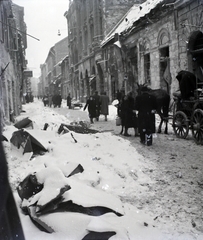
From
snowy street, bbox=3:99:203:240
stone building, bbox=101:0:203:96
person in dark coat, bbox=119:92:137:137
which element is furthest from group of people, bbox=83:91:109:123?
snowy street, bbox=3:99:203:240

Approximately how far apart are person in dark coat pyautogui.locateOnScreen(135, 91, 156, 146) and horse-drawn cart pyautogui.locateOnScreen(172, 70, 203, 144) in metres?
0.87

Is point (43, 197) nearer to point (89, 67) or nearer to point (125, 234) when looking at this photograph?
point (125, 234)

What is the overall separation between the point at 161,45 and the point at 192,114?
8270 millimetres

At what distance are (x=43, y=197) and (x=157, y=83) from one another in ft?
43.0

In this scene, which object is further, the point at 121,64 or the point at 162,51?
the point at 121,64

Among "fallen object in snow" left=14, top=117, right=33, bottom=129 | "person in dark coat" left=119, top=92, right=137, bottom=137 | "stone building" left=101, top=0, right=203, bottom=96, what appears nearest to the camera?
"fallen object in snow" left=14, top=117, right=33, bottom=129

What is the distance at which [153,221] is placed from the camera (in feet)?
10.6

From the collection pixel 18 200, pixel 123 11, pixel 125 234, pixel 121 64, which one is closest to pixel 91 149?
pixel 18 200

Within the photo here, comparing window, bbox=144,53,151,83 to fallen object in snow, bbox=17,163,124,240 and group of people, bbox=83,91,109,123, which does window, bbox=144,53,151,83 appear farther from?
fallen object in snow, bbox=17,163,124,240

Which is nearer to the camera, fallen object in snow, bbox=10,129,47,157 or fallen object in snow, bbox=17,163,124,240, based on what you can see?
fallen object in snow, bbox=17,163,124,240

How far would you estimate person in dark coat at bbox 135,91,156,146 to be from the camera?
7586 mm

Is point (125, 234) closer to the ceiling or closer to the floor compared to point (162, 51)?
closer to the floor

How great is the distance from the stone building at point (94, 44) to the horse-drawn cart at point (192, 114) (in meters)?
12.9

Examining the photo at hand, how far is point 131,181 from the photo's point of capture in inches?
183
